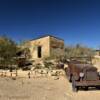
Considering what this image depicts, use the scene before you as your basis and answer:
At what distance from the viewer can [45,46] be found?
34594 mm

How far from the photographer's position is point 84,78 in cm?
1177

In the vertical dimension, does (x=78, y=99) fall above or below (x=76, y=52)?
below

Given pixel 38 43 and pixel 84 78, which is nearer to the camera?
pixel 84 78

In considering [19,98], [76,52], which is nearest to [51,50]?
[76,52]

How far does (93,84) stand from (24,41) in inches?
978

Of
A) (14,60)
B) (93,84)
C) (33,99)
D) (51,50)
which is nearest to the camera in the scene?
(33,99)

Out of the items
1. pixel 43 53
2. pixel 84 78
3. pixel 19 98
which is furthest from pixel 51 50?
pixel 19 98

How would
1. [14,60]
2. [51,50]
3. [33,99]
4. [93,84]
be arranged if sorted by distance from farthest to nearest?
1. [51,50]
2. [14,60]
3. [93,84]
4. [33,99]

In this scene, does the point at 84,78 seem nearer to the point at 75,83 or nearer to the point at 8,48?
the point at 75,83

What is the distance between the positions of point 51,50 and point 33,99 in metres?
24.8

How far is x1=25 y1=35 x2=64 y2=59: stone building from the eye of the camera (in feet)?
112

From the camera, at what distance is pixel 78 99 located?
973 centimetres

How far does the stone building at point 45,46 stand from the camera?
112 ft

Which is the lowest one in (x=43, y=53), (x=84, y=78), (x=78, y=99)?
(x=78, y=99)
